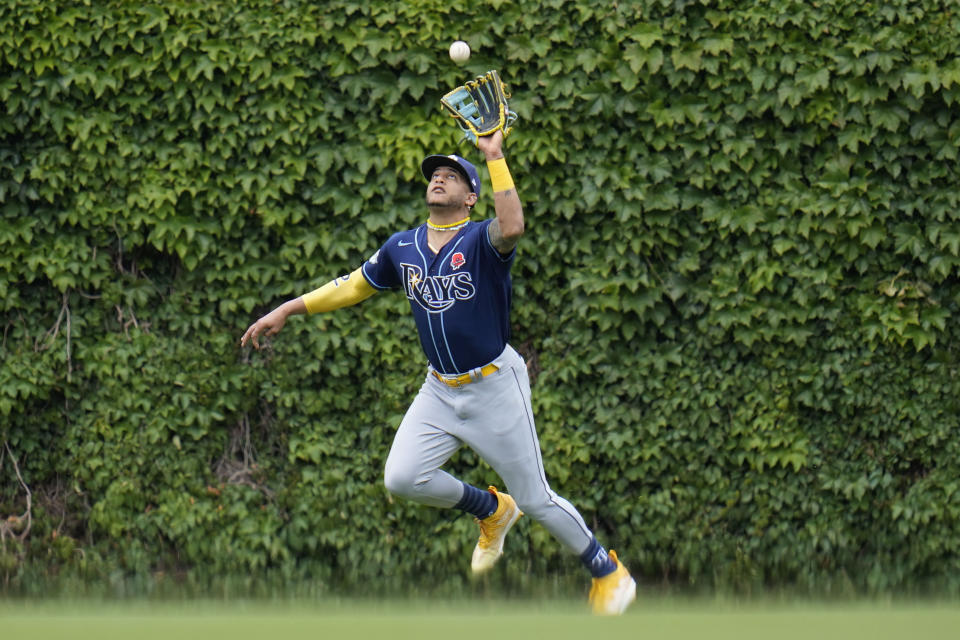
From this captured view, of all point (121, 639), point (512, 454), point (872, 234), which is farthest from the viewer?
point (872, 234)

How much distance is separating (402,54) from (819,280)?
3038 mm

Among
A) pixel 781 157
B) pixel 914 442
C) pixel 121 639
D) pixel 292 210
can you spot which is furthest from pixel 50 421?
pixel 914 442

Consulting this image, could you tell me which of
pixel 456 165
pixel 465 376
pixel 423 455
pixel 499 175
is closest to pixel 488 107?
pixel 499 175

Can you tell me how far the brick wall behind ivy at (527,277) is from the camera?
7.54m

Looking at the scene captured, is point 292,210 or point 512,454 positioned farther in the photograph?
point 292,210

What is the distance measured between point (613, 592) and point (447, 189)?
2.21m

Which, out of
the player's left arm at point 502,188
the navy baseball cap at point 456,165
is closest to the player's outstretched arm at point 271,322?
the navy baseball cap at point 456,165

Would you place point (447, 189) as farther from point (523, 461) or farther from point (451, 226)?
point (523, 461)

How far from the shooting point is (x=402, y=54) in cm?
778

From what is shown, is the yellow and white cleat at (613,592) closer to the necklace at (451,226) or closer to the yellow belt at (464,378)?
the yellow belt at (464,378)

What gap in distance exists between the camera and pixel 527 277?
792 centimetres

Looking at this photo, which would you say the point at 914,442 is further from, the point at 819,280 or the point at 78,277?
the point at 78,277

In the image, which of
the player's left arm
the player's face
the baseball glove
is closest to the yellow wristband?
the player's left arm

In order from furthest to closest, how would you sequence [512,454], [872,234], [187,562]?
[187,562] < [872,234] < [512,454]
